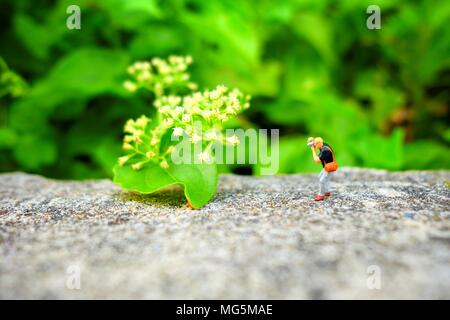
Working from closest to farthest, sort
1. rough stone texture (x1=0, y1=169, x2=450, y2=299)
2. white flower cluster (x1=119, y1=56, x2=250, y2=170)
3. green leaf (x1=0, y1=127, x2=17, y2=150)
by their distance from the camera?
rough stone texture (x1=0, y1=169, x2=450, y2=299), white flower cluster (x1=119, y1=56, x2=250, y2=170), green leaf (x1=0, y1=127, x2=17, y2=150)

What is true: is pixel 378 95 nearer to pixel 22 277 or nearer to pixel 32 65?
pixel 32 65

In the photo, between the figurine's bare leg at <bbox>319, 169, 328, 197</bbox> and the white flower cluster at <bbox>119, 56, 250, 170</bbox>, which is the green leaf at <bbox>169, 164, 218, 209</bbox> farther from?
the figurine's bare leg at <bbox>319, 169, 328, 197</bbox>

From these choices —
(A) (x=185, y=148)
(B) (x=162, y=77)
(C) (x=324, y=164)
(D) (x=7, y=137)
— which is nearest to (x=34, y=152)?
(D) (x=7, y=137)

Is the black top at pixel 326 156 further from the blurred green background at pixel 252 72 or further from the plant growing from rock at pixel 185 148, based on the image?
the blurred green background at pixel 252 72

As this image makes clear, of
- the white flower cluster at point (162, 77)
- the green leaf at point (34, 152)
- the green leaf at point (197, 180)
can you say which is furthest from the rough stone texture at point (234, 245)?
the green leaf at point (34, 152)

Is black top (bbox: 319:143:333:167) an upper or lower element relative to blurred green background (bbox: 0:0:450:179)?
lower

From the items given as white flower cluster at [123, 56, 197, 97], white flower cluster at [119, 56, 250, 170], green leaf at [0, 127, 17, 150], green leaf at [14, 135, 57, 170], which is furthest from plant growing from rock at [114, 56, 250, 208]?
green leaf at [0, 127, 17, 150]

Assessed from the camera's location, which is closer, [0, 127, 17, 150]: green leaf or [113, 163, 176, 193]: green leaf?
[113, 163, 176, 193]: green leaf
